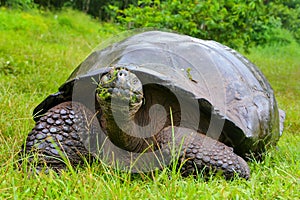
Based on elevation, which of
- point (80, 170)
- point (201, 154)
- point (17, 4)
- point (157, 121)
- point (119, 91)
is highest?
point (17, 4)

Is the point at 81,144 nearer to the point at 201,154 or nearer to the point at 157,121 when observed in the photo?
the point at 157,121

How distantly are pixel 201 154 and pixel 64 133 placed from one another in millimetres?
724

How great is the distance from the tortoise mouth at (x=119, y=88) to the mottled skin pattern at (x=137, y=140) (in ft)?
0.98

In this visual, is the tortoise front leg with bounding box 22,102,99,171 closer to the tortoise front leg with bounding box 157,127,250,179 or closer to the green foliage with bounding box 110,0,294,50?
the tortoise front leg with bounding box 157,127,250,179

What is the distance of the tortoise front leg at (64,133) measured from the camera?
7.45 feet

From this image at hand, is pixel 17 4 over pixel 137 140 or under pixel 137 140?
over

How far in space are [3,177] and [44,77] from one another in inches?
124

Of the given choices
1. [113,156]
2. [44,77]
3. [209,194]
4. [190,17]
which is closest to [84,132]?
[113,156]

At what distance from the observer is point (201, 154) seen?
7.40 feet

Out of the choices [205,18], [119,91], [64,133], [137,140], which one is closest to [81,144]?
[64,133]

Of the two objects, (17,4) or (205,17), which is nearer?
(205,17)

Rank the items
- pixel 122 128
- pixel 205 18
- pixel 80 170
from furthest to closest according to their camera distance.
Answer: pixel 205 18
pixel 80 170
pixel 122 128

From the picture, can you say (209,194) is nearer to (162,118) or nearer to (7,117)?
(162,118)

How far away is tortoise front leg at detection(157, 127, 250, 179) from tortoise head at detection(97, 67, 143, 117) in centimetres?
38
